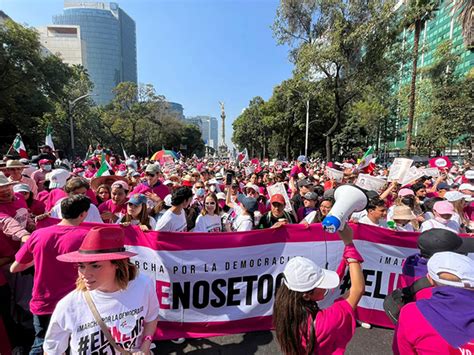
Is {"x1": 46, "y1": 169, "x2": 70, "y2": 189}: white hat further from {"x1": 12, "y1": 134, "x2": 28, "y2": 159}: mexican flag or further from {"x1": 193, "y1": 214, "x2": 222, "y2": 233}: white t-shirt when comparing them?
{"x1": 12, "y1": 134, "x2": 28, "y2": 159}: mexican flag

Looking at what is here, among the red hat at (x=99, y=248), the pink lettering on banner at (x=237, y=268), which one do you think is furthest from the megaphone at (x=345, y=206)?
the pink lettering on banner at (x=237, y=268)

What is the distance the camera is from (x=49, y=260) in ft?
7.40

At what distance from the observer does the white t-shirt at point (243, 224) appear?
153 inches

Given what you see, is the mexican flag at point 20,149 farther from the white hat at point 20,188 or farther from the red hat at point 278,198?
the red hat at point 278,198

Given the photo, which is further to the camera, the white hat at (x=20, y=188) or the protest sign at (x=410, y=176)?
the protest sign at (x=410, y=176)

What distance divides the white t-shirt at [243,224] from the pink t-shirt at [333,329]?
2341 millimetres

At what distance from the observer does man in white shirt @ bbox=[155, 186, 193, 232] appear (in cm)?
357

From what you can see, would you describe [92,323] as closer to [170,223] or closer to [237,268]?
[237,268]

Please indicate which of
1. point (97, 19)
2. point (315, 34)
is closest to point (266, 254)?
point (315, 34)

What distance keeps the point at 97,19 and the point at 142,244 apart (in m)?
163

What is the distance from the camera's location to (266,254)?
3.16 m

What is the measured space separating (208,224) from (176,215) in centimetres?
59

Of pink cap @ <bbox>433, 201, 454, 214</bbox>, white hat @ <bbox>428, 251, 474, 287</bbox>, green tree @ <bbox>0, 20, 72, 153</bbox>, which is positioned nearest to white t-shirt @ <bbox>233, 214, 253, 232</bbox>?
white hat @ <bbox>428, 251, 474, 287</bbox>

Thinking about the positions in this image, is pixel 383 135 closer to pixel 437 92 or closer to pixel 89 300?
pixel 437 92
